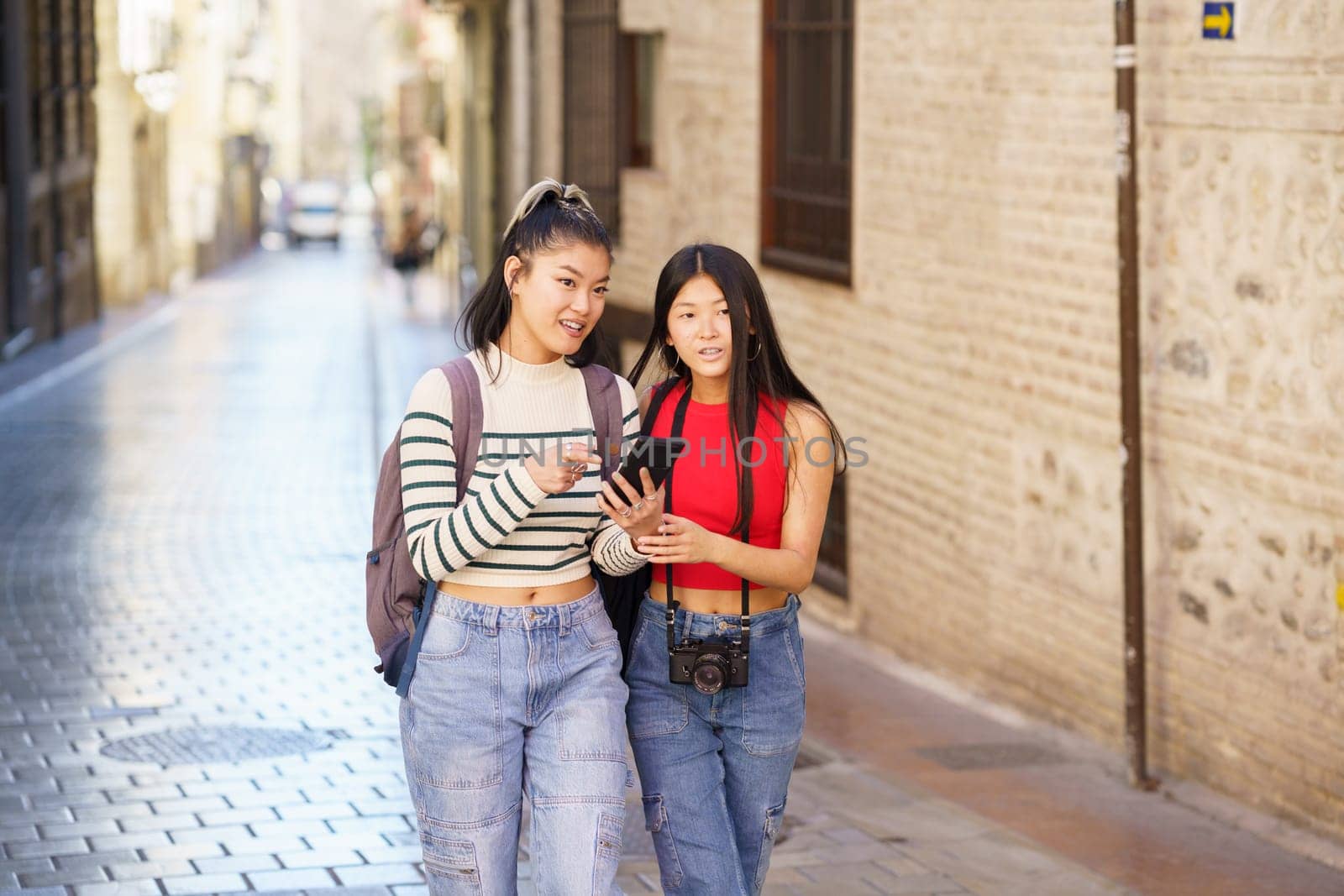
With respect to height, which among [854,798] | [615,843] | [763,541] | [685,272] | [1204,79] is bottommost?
[854,798]

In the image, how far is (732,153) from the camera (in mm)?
12828

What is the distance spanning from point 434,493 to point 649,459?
0.45 meters

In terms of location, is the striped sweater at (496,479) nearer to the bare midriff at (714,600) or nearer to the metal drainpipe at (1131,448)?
the bare midriff at (714,600)

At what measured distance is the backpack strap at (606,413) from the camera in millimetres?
4230

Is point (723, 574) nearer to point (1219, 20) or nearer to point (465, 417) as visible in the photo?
point (465, 417)

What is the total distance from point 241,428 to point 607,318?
Answer: 481cm

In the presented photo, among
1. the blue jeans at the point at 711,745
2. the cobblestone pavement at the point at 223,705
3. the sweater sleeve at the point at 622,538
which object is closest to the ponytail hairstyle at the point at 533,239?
the sweater sleeve at the point at 622,538

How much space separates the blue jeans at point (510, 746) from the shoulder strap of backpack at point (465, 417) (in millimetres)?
262

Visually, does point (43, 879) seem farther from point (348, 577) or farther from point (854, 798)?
point (348, 577)

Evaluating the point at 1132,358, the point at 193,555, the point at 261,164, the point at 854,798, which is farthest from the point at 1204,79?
the point at 261,164

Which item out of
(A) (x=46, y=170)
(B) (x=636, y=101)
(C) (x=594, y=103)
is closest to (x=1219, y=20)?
(B) (x=636, y=101)

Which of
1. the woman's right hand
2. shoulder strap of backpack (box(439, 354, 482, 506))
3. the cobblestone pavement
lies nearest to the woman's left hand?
the woman's right hand

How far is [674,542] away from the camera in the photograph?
3967mm

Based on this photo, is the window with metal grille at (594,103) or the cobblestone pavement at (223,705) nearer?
the cobblestone pavement at (223,705)
